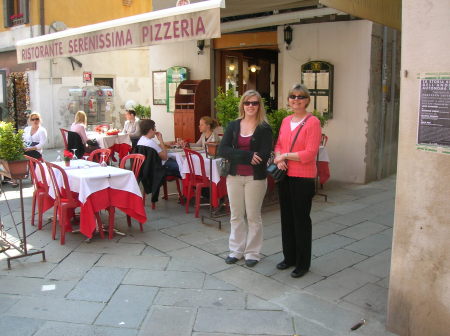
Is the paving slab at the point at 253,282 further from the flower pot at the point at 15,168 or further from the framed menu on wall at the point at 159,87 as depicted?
the framed menu on wall at the point at 159,87

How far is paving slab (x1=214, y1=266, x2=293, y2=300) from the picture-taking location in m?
3.98

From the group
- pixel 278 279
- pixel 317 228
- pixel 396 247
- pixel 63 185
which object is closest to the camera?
pixel 396 247

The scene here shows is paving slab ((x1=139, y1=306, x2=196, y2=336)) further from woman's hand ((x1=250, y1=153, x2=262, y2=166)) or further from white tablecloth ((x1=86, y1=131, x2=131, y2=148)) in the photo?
white tablecloth ((x1=86, y1=131, x2=131, y2=148))

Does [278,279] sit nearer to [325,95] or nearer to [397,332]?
[397,332]

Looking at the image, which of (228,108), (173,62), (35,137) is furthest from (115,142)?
(228,108)

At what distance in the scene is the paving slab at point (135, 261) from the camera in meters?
4.61

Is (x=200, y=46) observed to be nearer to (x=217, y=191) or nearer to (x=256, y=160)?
(x=217, y=191)

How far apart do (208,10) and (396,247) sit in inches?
117

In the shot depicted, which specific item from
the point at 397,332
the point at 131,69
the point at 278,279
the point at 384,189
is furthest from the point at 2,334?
the point at 131,69

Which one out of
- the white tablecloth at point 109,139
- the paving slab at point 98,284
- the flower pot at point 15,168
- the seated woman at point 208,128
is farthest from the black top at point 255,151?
the white tablecloth at point 109,139

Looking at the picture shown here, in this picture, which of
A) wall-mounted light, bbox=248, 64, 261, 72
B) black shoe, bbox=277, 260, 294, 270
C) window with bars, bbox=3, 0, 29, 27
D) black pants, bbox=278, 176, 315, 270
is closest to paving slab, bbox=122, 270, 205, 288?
black shoe, bbox=277, 260, 294, 270

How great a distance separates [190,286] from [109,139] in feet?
20.2

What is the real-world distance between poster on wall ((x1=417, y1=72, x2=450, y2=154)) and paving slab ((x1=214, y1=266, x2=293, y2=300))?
170cm

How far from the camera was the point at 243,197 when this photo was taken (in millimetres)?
4445
